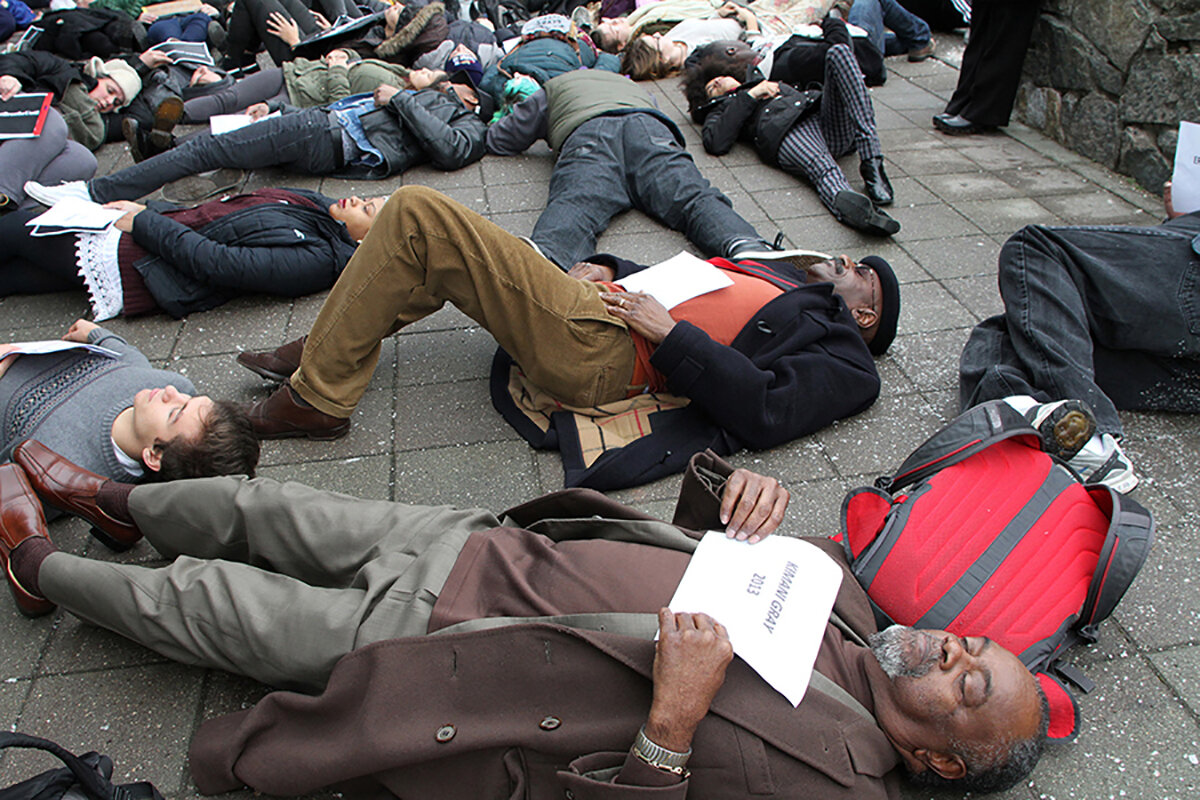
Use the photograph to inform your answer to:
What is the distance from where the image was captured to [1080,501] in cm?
214

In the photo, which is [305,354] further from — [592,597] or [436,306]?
[592,597]

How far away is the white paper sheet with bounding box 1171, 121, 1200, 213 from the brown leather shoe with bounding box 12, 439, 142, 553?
13.6ft

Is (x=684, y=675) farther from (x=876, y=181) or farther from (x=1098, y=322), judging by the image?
(x=876, y=181)

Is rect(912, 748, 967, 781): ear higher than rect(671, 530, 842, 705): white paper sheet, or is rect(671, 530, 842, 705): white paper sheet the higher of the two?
rect(671, 530, 842, 705): white paper sheet

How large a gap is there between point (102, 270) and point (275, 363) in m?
1.15

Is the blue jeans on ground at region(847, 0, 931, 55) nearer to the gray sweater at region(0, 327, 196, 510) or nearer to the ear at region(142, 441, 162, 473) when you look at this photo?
the gray sweater at region(0, 327, 196, 510)

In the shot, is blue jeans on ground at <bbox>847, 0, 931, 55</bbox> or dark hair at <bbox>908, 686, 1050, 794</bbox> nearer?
dark hair at <bbox>908, 686, 1050, 794</bbox>

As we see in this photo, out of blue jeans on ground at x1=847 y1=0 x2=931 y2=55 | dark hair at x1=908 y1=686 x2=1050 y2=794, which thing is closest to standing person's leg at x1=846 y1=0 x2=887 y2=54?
blue jeans on ground at x1=847 y1=0 x2=931 y2=55

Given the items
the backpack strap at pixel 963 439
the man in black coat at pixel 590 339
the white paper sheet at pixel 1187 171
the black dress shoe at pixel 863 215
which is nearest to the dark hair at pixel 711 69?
the black dress shoe at pixel 863 215

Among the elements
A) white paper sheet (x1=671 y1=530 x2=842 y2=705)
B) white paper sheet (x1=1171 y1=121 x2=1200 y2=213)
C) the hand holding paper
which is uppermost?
white paper sheet (x1=1171 y1=121 x2=1200 y2=213)

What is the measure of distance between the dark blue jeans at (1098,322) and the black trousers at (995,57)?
286cm

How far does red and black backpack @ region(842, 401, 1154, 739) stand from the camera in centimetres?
195

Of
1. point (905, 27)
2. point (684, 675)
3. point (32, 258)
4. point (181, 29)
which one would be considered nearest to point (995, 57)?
point (905, 27)

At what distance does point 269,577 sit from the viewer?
203cm
